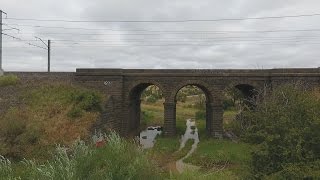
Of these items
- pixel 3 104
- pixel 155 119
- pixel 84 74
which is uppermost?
pixel 84 74

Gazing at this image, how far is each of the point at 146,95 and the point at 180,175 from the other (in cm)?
6340

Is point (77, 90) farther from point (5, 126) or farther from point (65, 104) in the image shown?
point (5, 126)

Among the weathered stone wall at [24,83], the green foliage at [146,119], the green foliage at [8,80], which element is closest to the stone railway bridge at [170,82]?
the weathered stone wall at [24,83]

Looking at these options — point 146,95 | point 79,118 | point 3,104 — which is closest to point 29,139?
point 79,118

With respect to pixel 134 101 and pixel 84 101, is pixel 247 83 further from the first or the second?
pixel 84 101

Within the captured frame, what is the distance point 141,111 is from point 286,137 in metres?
36.3

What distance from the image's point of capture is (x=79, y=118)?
24.0 metres

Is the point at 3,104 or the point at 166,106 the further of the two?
the point at 166,106

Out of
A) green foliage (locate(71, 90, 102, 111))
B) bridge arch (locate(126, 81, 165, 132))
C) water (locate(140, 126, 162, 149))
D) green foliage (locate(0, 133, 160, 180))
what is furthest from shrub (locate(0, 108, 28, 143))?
bridge arch (locate(126, 81, 165, 132))

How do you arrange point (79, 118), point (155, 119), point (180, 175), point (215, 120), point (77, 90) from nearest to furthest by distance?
point (180, 175), point (79, 118), point (77, 90), point (215, 120), point (155, 119)

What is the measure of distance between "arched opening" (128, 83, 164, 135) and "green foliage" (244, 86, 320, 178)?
18.5 m

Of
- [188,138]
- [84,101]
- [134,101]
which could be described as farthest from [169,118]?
[84,101]

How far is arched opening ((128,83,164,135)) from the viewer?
106 ft

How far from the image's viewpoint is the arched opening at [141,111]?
106ft
